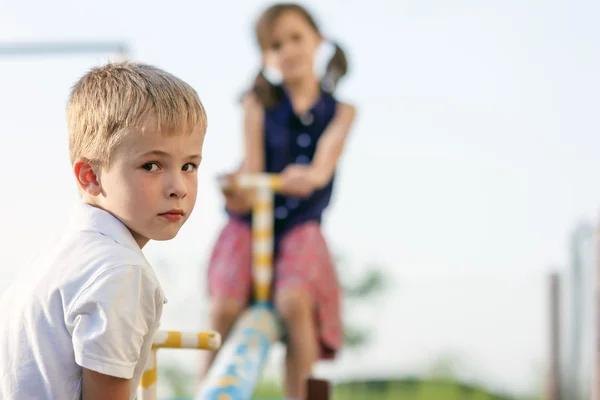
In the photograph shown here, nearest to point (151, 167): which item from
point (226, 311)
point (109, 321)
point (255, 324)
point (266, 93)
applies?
point (109, 321)

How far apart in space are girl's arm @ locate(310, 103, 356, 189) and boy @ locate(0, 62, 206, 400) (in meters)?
1.54

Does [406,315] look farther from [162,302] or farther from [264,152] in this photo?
[162,302]

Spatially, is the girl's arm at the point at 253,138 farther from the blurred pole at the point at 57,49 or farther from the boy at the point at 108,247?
the boy at the point at 108,247

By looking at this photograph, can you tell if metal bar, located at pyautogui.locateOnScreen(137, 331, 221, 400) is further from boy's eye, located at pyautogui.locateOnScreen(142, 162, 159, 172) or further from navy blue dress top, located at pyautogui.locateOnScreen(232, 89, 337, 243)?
navy blue dress top, located at pyautogui.locateOnScreen(232, 89, 337, 243)

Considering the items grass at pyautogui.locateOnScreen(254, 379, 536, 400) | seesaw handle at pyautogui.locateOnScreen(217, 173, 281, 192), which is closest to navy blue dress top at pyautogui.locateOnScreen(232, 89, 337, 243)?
seesaw handle at pyautogui.locateOnScreen(217, 173, 281, 192)

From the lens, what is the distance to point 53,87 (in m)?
2.83

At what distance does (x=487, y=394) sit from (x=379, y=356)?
1.30ft

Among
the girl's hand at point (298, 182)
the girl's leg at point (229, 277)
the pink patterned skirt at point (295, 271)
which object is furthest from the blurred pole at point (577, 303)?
the girl's leg at point (229, 277)

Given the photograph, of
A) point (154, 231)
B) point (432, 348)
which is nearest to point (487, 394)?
point (432, 348)

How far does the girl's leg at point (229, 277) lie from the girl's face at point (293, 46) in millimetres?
454

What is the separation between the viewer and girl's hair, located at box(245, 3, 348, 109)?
2406mm

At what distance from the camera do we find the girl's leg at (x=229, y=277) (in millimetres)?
2195

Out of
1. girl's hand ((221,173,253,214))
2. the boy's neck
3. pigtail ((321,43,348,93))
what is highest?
pigtail ((321,43,348,93))

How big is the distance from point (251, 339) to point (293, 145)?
2.13 feet
